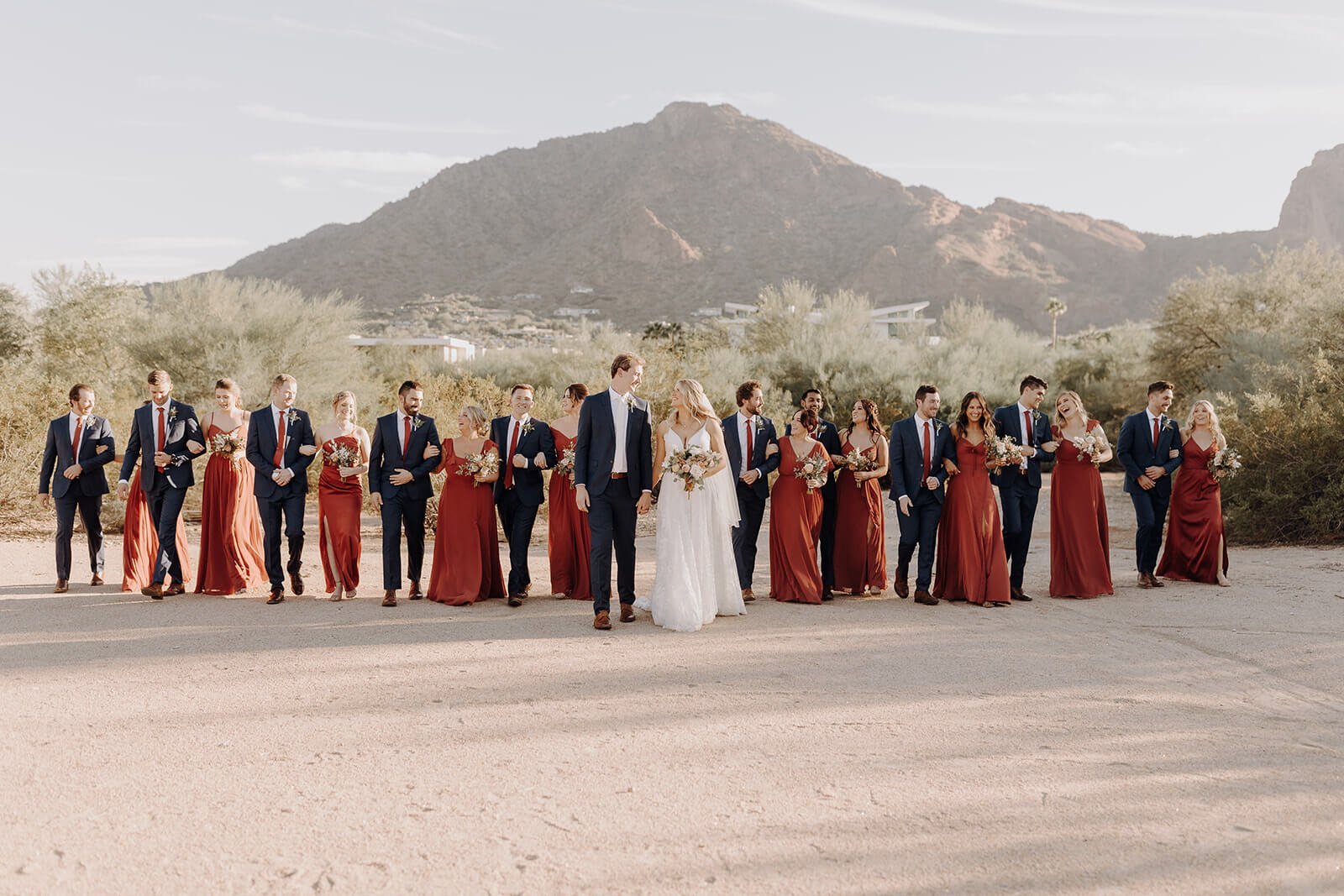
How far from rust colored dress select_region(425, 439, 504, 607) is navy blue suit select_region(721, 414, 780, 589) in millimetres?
2404

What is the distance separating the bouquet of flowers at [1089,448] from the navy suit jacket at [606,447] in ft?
15.1

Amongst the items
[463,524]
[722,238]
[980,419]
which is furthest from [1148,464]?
[722,238]

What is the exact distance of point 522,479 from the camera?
10.6 m

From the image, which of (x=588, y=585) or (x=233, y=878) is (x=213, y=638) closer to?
(x=588, y=585)

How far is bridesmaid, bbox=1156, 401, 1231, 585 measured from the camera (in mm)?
11305

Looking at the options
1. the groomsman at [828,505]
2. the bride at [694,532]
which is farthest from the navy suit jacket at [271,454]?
the groomsman at [828,505]

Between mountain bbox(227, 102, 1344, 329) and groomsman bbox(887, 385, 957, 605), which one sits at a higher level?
mountain bbox(227, 102, 1344, 329)

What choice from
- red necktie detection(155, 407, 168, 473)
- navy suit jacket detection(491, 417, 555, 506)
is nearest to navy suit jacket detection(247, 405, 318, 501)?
red necktie detection(155, 407, 168, 473)

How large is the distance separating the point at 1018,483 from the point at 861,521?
1643 mm

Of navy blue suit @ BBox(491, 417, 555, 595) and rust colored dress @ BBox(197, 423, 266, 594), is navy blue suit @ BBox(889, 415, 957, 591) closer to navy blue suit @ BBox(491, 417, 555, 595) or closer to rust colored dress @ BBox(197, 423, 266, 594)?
navy blue suit @ BBox(491, 417, 555, 595)

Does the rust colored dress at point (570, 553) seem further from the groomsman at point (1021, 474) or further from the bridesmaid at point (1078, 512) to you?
the bridesmaid at point (1078, 512)

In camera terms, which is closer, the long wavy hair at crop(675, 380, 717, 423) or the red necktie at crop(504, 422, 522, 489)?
the long wavy hair at crop(675, 380, 717, 423)

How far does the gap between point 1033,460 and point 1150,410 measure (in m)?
1.66

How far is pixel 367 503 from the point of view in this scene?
2053 centimetres
